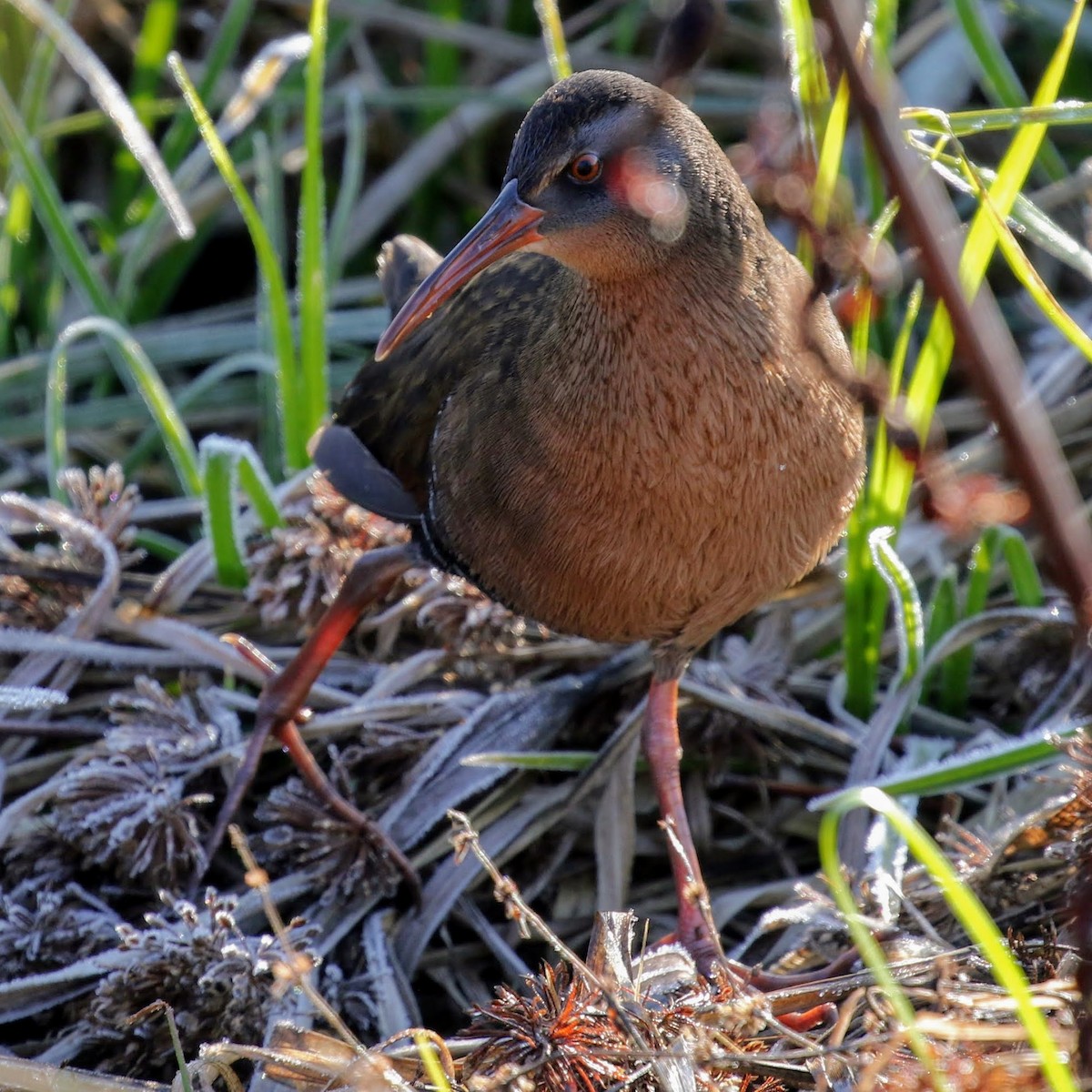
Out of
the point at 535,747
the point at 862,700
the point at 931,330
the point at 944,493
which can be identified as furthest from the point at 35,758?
the point at 944,493

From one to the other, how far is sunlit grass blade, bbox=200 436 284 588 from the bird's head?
3.00 ft

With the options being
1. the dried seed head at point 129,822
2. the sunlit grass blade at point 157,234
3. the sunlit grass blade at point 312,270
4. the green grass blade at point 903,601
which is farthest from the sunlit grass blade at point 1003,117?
the sunlit grass blade at point 157,234

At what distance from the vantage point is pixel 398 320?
215 centimetres

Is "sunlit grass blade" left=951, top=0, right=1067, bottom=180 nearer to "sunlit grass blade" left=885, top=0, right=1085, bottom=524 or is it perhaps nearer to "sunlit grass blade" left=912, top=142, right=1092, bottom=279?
"sunlit grass blade" left=885, top=0, right=1085, bottom=524

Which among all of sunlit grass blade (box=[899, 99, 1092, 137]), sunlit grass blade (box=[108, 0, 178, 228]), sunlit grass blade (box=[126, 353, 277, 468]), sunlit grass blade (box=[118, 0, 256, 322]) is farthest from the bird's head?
sunlit grass blade (box=[108, 0, 178, 228])

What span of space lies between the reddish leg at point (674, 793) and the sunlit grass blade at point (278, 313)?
96cm

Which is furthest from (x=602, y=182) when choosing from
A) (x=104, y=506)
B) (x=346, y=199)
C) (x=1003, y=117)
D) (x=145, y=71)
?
(x=145, y=71)

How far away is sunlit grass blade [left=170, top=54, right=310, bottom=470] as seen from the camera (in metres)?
2.72

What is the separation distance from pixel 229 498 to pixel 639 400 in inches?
41.5

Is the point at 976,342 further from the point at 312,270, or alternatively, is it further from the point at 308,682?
the point at 312,270

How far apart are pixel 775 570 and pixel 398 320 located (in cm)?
64

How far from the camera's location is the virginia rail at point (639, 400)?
6.77 feet

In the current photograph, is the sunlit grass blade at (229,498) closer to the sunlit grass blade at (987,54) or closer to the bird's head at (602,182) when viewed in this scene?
the bird's head at (602,182)

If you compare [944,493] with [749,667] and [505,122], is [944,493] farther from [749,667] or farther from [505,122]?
[505,122]
